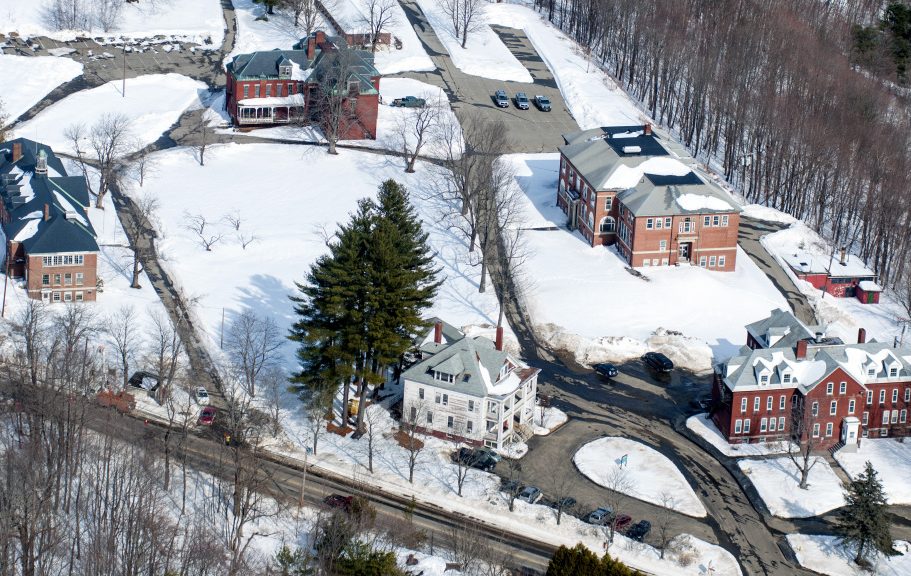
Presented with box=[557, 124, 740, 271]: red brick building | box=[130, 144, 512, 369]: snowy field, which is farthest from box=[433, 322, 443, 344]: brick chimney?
box=[557, 124, 740, 271]: red brick building

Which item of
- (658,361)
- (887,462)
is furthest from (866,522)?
(658,361)

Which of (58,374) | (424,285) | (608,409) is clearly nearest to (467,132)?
(424,285)

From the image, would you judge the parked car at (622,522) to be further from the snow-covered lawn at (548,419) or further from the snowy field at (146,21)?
the snowy field at (146,21)

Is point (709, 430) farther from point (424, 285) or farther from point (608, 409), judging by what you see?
point (424, 285)

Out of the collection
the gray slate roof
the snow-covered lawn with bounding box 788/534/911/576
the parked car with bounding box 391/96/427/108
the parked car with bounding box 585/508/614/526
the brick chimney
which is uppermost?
the parked car with bounding box 391/96/427/108

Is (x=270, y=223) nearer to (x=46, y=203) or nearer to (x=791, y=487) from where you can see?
(x=46, y=203)

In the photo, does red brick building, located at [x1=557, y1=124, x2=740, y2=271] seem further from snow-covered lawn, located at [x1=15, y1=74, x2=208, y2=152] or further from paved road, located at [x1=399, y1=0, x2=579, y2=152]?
snow-covered lawn, located at [x1=15, y1=74, x2=208, y2=152]

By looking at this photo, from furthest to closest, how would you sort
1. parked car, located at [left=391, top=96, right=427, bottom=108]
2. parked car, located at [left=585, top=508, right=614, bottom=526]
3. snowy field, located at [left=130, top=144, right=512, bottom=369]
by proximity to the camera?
parked car, located at [left=391, top=96, right=427, bottom=108], snowy field, located at [left=130, top=144, right=512, bottom=369], parked car, located at [left=585, top=508, right=614, bottom=526]
